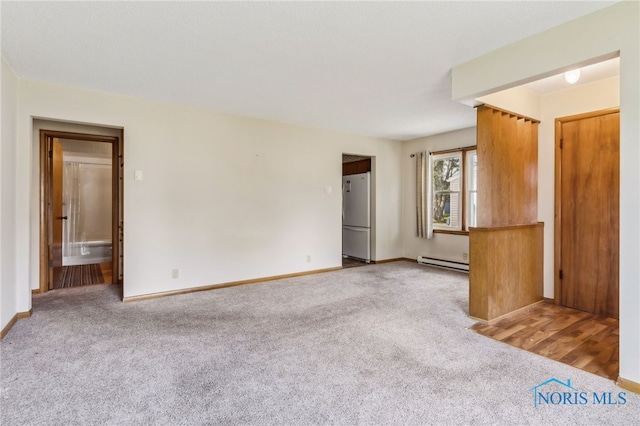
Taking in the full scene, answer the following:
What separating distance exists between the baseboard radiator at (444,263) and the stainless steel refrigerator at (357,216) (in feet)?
3.31

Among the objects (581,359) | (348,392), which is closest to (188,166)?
(348,392)

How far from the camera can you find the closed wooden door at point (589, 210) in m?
3.14

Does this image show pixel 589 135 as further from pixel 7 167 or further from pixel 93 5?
→ pixel 7 167

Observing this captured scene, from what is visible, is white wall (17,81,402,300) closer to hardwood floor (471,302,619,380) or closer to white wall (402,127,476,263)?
white wall (402,127,476,263)

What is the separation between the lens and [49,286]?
4.20 m

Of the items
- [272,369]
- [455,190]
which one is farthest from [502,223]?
[272,369]

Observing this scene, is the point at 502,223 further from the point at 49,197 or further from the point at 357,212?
the point at 49,197

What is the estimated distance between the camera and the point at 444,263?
18.2 feet

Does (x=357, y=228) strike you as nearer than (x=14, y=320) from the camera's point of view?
No

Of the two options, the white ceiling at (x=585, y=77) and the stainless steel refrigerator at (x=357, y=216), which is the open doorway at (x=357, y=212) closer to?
the stainless steel refrigerator at (x=357, y=216)

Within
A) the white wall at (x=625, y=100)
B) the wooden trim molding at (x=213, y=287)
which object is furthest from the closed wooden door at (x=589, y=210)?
the wooden trim molding at (x=213, y=287)

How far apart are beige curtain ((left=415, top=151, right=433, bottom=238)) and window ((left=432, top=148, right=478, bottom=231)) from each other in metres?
0.23

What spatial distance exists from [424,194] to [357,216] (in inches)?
54.1

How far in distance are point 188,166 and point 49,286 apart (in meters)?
2.46
